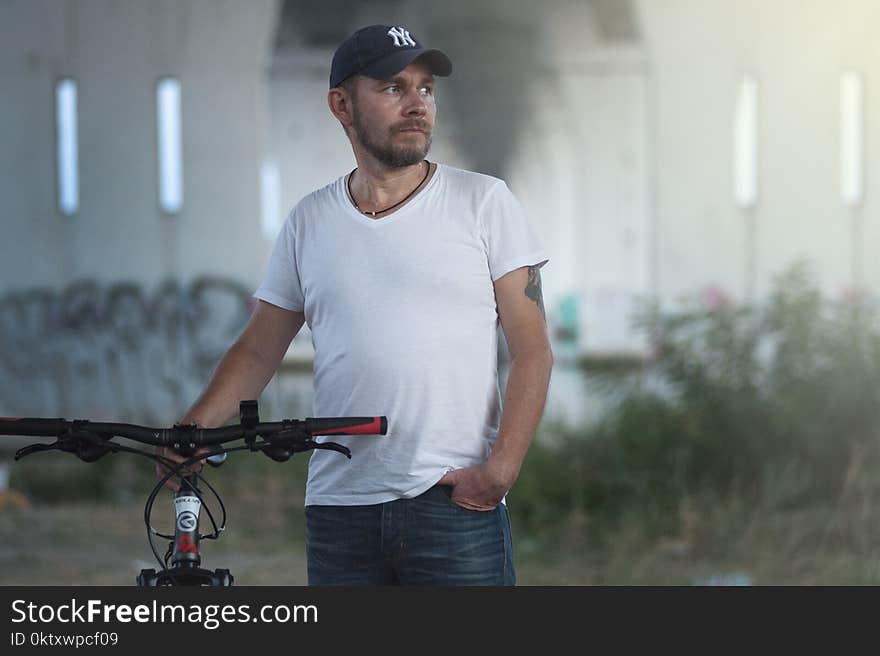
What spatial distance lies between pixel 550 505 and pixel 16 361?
5082 mm

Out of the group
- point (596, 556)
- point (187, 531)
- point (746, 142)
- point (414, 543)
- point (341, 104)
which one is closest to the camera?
point (187, 531)

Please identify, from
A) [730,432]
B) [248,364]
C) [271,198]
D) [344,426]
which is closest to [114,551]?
[730,432]

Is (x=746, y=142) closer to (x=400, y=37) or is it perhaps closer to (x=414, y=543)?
(x=400, y=37)

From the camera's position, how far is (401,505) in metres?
2.48

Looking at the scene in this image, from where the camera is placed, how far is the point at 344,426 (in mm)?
2238

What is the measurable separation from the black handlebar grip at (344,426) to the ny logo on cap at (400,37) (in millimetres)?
756

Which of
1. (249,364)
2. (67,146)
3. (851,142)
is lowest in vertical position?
(249,364)

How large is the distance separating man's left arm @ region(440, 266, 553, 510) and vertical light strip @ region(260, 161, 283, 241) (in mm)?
7697

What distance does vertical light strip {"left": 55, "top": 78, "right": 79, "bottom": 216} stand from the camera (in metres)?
10.9

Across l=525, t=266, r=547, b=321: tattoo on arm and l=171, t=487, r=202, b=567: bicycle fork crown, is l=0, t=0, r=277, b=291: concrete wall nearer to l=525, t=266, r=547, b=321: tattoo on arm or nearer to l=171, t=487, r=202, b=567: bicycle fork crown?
l=525, t=266, r=547, b=321: tattoo on arm

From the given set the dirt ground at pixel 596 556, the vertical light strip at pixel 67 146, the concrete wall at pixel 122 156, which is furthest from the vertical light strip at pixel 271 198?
the dirt ground at pixel 596 556

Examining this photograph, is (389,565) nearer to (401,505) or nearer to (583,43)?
(401,505)

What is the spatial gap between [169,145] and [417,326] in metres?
8.87

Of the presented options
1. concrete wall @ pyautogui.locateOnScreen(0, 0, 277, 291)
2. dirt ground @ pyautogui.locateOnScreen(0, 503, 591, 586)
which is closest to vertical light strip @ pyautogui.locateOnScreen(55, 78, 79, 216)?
concrete wall @ pyautogui.locateOnScreen(0, 0, 277, 291)
